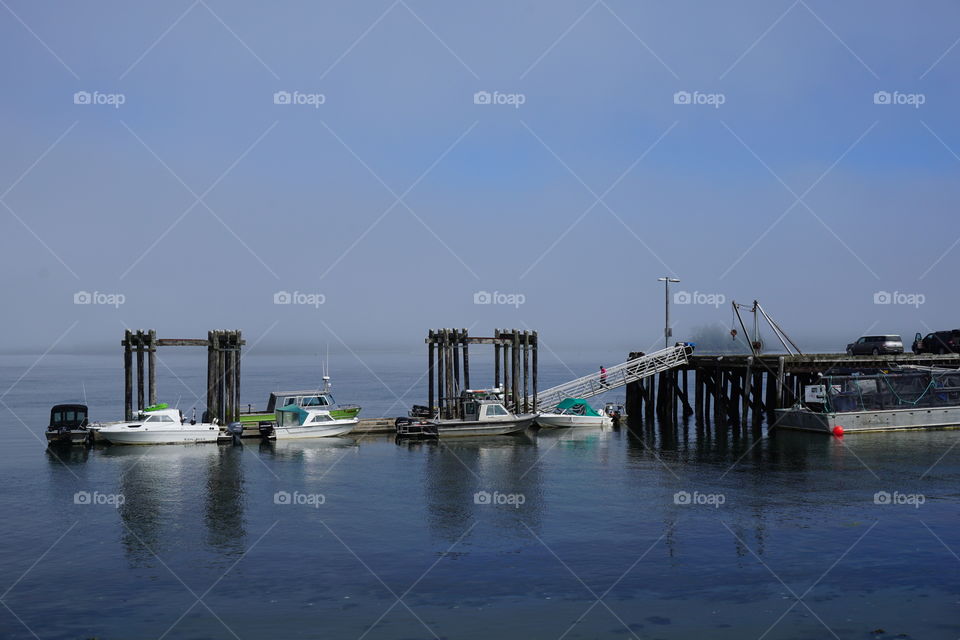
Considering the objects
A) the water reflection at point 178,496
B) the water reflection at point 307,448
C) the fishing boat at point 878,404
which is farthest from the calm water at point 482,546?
the fishing boat at point 878,404

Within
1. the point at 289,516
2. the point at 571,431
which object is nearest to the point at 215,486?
the point at 289,516

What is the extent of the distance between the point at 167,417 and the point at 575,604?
3078 cm

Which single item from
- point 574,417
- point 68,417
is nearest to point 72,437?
point 68,417

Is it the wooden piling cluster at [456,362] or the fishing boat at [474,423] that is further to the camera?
the wooden piling cluster at [456,362]

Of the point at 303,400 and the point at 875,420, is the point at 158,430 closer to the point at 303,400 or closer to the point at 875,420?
the point at 303,400

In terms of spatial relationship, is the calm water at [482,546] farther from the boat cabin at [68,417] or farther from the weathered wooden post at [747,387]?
the weathered wooden post at [747,387]

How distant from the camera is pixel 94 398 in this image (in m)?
91.1

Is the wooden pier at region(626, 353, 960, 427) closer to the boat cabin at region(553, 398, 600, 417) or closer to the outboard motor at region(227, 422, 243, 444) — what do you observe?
the boat cabin at region(553, 398, 600, 417)

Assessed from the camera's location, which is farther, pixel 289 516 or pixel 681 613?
pixel 289 516

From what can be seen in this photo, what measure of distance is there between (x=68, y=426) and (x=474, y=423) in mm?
20400

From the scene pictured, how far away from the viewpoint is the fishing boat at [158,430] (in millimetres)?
42844

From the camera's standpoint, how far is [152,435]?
141ft

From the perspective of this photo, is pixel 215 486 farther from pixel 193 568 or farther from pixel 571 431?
pixel 571 431

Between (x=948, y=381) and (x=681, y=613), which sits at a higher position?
(x=948, y=381)
